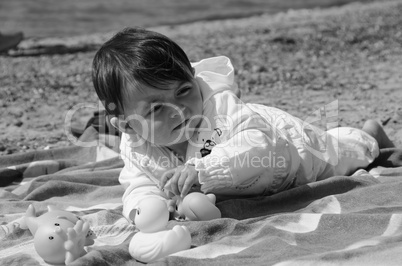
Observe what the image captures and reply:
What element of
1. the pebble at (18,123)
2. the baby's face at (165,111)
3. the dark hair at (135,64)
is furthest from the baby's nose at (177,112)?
the pebble at (18,123)

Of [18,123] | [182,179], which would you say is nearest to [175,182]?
[182,179]

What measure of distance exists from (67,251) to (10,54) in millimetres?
7047

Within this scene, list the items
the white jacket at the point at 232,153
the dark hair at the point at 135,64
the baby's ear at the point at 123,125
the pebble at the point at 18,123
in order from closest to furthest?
the dark hair at the point at 135,64 < the white jacket at the point at 232,153 < the baby's ear at the point at 123,125 < the pebble at the point at 18,123

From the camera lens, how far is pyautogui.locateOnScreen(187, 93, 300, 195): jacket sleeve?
10.4 ft

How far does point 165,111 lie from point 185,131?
17 cm

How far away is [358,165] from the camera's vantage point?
3910 millimetres

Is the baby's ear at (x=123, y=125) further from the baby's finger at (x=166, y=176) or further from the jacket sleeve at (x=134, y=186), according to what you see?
the baby's finger at (x=166, y=176)

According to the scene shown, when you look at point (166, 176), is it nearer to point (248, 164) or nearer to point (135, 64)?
point (248, 164)

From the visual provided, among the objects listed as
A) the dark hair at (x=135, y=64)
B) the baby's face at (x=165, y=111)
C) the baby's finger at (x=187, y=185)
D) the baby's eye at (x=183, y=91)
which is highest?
the dark hair at (x=135, y=64)

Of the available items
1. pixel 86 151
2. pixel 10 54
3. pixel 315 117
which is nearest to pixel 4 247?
pixel 86 151

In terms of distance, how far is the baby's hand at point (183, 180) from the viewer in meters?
3.12

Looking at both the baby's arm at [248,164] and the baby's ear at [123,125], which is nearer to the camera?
the baby's arm at [248,164]

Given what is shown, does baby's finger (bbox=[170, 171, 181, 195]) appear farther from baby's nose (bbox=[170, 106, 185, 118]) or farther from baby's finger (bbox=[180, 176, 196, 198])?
baby's nose (bbox=[170, 106, 185, 118])

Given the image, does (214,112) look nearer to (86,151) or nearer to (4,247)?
(4,247)
